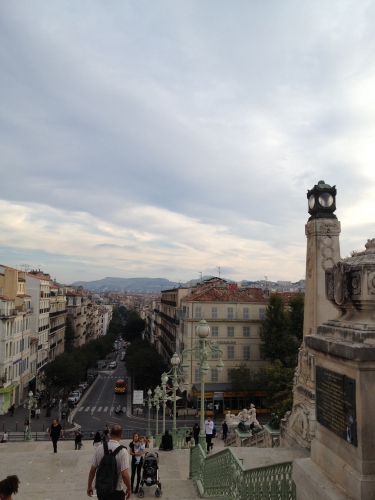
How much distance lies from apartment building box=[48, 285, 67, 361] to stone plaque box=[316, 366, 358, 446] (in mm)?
59140

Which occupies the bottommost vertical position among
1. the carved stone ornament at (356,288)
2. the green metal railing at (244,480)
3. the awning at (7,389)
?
the awning at (7,389)

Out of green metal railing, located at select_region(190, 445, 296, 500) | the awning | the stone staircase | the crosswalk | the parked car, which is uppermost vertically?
green metal railing, located at select_region(190, 445, 296, 500)

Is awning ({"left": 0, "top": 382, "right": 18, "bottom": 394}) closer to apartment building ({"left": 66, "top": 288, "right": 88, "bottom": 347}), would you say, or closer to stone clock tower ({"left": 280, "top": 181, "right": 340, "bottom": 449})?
stone clock tower ({"left": 280, "top": 181, "right": 340, "bottom": 449})

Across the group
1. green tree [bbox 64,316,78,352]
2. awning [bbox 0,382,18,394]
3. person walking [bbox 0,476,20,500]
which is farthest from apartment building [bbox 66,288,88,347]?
person walking [bbox 0,476,20,500]

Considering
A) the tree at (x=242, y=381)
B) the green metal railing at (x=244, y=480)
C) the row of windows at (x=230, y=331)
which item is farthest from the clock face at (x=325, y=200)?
the row of windows at (x=230, y=331)

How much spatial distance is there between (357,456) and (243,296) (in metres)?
41.8

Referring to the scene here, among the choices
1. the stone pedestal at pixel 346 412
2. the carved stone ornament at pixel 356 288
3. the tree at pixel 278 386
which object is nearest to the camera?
the stone pedestal at pixel 346 412

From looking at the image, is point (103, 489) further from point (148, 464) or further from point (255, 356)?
point (255, 356)

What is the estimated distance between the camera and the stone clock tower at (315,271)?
53.3 ft

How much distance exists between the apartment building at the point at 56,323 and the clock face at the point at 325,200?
168ft

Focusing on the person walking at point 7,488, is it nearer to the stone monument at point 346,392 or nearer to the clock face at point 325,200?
the stone monument at point 346,392

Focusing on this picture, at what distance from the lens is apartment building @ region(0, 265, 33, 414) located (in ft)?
134

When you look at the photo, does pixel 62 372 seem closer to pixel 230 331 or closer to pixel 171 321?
pixel 171 321

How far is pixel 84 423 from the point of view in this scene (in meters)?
40.2
